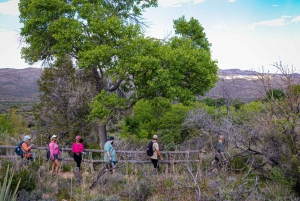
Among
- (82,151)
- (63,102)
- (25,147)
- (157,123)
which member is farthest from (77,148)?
(157,123)

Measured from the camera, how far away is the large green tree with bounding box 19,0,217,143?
1939 cm

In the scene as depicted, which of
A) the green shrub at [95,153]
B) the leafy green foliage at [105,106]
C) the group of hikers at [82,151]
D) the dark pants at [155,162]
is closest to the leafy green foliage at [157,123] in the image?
the leafy green foliage at [105,106]

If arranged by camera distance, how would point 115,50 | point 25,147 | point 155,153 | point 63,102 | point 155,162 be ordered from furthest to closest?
point 63,102, point 115,50, point 155,162, point 155,153, point 25,147

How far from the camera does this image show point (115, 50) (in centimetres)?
1948

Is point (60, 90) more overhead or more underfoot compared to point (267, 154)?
more overhead

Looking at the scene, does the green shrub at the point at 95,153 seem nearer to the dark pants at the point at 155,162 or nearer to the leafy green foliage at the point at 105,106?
the leafy green foliage at the point at 105,106

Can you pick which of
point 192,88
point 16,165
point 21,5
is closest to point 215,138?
point 192,88

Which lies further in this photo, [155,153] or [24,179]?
[155,153]

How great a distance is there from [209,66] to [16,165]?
13492 mm

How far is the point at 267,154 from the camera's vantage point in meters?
9.38

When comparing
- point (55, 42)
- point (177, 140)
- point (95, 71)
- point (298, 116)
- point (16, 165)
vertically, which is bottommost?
point (177, 140)

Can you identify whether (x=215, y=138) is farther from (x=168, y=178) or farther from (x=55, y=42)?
(x=55, y=42)

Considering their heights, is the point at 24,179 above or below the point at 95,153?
above

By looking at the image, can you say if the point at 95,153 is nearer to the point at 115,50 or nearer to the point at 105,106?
the point at 105,106
